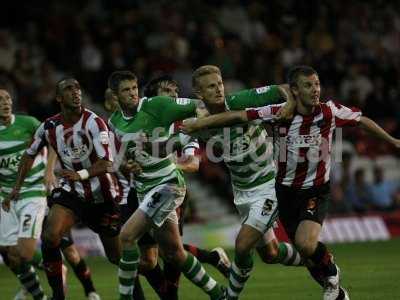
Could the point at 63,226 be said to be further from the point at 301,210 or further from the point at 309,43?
the point at 309,43

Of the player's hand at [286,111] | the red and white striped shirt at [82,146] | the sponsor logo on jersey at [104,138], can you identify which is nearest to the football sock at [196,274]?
the red and white striped shirt at [82,146]

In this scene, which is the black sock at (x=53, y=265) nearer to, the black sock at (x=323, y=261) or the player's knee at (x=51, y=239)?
the player's knee at (x=51, y=239)

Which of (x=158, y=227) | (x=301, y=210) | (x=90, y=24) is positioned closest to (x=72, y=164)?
(x=158, y=227)

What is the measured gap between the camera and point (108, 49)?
19.8 m

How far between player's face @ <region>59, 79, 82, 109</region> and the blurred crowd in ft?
25.9

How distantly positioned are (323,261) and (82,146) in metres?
2.54

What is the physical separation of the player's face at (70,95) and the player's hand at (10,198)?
1.08 m

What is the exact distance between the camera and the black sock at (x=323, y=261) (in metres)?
9.63

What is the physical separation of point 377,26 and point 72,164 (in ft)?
42.7

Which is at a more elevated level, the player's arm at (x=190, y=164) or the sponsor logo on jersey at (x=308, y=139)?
the sponsor logo on jersey at (x=308, y=139)

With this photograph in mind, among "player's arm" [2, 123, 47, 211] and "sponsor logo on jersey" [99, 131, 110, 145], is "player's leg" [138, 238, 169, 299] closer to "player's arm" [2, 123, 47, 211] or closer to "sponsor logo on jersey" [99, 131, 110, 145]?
"sponsor logo on jersey" [99, 131, 110, 145]

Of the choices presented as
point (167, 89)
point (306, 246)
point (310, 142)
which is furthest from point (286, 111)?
point (167, 89)

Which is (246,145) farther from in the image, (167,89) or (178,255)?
(167,89)

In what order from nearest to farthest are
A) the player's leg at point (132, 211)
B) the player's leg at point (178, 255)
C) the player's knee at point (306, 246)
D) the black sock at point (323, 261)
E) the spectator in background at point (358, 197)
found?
the player's knee at point (306, 246) < the black sock at point (323, 261) < the player's leg at point (178, 255) < the player's leg at point (132, 211) < the spectator in background at point (358, 197)
